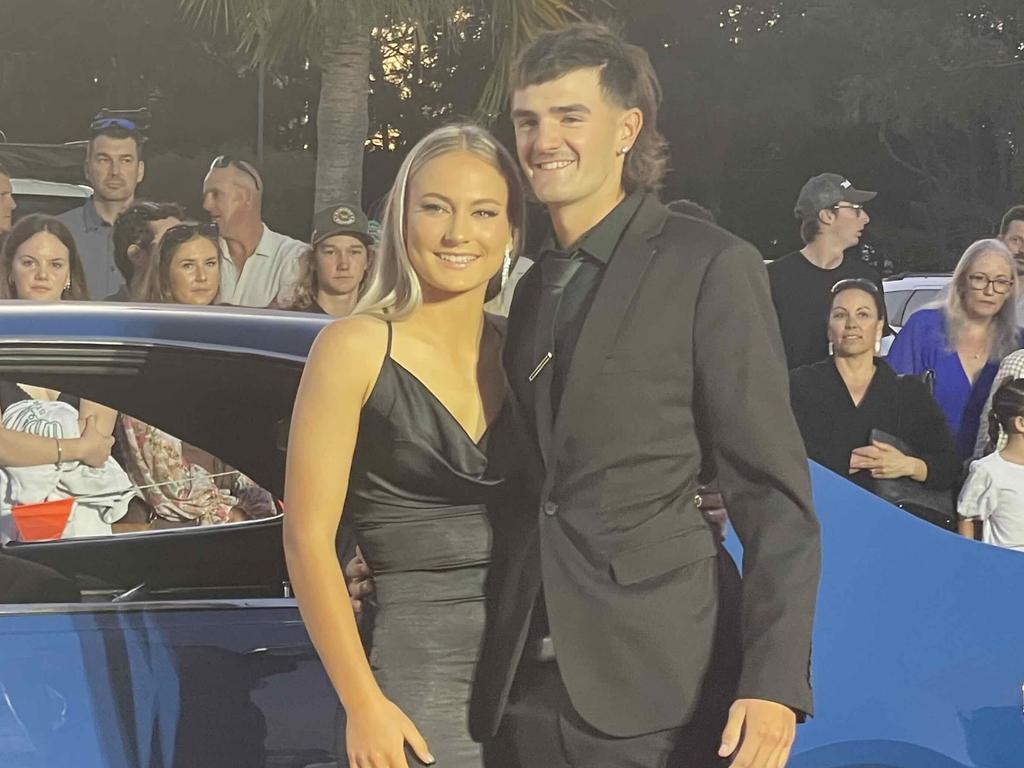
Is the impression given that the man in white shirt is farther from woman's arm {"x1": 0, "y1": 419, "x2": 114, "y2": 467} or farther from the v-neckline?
the v-neckline

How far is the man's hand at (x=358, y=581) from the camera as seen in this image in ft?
5.95

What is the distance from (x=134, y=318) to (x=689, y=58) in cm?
113

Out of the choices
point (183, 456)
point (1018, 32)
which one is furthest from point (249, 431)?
point (1018, 32)

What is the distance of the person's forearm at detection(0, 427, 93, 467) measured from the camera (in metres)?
2.28

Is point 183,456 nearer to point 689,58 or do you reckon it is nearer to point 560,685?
point 560,685

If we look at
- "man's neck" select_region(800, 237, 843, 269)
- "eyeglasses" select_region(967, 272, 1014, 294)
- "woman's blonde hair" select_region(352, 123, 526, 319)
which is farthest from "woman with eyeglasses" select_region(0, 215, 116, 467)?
"eyeglasses" select_region(967, 272, 1014, 294)

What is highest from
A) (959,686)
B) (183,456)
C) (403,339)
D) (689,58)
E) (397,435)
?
(689,58)

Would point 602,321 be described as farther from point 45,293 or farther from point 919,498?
point 45,293

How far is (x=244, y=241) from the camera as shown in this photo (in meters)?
2.54

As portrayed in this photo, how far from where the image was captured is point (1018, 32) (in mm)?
2564

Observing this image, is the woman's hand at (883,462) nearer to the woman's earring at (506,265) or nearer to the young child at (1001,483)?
the young child at (1001,483)

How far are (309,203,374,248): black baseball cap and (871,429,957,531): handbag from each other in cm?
105

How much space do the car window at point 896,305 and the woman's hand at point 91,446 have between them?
1.60 metres

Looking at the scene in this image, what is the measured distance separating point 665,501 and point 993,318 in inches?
63.5
